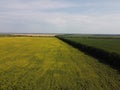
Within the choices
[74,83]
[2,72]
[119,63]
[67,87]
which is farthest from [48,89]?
[119,63]

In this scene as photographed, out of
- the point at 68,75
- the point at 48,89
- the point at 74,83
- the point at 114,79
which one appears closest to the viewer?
the point at 48,89

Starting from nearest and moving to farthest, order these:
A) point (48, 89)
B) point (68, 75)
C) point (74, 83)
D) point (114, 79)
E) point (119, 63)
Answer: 1. point (48, 89)
2. point (74, 83)
3. point (114, 79)
4. point (68, 75)
5. point (119, 63)

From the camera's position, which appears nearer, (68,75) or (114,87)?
(114,87)

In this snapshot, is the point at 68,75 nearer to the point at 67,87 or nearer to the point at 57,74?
the point at 57,74

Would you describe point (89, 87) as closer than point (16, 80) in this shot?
Yes

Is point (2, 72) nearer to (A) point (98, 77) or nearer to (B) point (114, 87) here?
(A) point (98, 77)

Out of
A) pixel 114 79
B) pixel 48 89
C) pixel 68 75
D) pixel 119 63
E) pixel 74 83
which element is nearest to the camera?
pixel 48 89

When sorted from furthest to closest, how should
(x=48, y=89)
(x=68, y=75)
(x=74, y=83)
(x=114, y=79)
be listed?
(x=68, y=75), (x=114, y=79), (x=74, y=83), (x=48, y=89)

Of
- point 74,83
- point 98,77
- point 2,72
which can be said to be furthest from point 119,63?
point 2,72

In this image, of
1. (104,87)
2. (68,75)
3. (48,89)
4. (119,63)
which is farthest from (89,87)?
(119,63)
